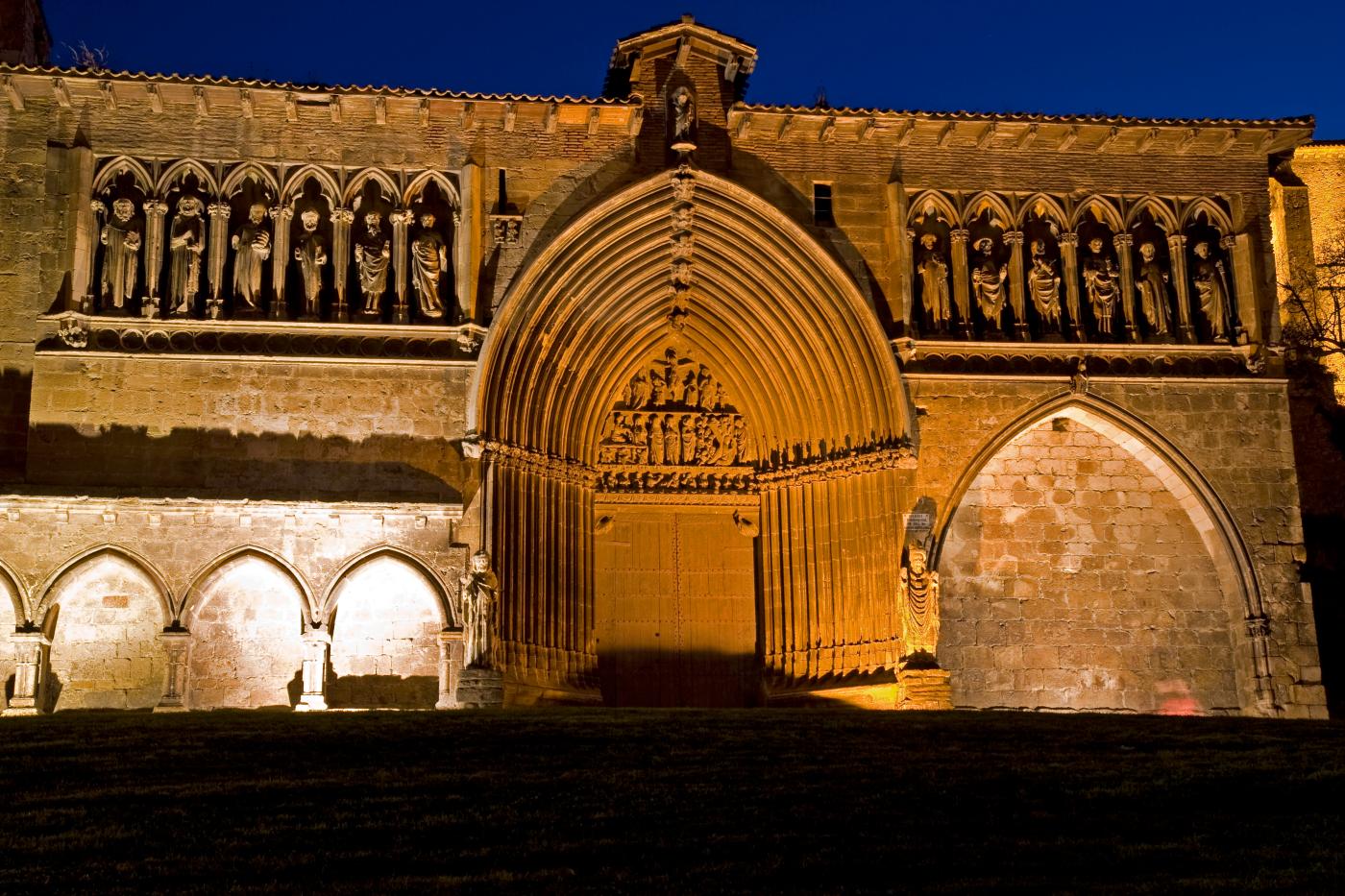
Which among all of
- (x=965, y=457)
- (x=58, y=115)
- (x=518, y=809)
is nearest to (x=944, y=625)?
(x=965, y=457)

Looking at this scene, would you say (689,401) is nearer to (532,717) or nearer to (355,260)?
(355,260)

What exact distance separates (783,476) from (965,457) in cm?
229

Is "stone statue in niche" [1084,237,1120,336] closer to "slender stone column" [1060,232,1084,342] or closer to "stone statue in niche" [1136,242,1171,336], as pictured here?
"slender stone column" [1060,232,1084,342]

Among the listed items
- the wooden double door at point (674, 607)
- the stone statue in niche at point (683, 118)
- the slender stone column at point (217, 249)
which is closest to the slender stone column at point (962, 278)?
the stone statue in niche at point (683, 118)

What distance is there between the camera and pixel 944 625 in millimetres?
19625

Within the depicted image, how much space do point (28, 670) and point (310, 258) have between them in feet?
17.8

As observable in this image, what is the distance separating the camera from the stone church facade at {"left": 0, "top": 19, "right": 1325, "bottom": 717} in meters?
18.7

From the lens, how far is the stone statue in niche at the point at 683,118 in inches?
797

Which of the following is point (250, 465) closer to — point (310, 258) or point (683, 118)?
point (310, 258)

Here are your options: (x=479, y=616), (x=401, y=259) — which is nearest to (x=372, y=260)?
(x=401, y=259)

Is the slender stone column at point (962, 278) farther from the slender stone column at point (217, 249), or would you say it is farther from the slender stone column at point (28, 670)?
the slender stone column at point (28, 670)

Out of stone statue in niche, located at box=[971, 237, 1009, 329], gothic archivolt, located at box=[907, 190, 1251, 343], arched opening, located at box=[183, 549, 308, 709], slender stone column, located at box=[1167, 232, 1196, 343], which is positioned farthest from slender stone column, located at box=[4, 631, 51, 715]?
slender stone column, located at box=[1167, 232, 1196, 343]

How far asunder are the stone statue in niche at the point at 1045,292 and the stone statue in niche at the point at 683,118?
4.41 m

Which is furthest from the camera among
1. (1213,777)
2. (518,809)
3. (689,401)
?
(689,401)
